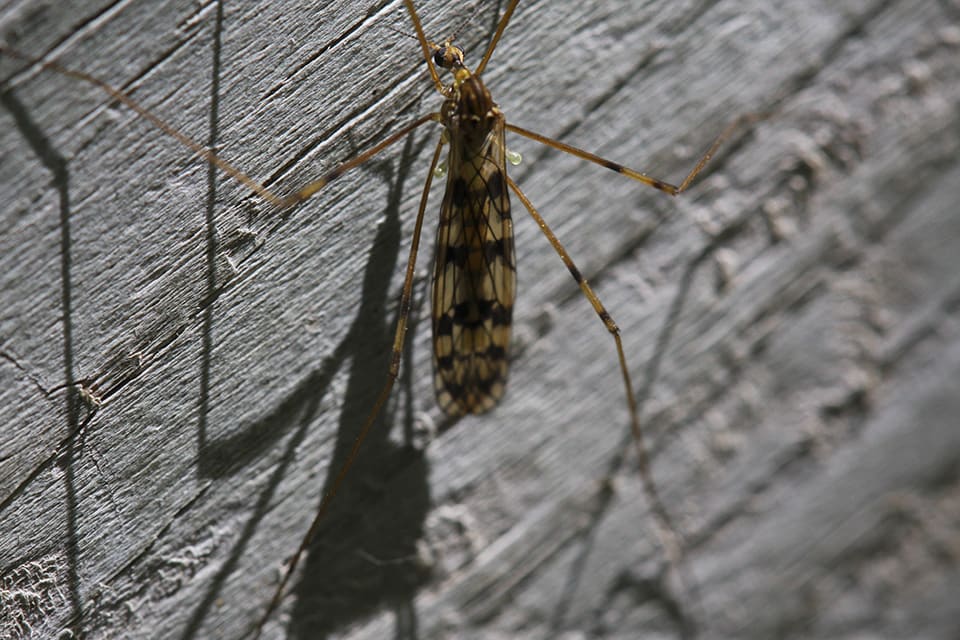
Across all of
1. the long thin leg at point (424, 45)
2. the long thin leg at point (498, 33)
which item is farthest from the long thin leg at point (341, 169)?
the long thin leg at point (498, 33)

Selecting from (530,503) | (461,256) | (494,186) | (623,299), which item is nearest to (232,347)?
(461,256)

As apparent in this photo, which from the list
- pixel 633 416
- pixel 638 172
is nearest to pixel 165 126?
pixel 638 172

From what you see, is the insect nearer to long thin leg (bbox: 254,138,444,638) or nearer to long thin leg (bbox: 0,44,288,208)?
long thin leg (bbox: 254,138,444,638)

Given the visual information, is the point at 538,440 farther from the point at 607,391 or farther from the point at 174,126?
the point at 174,126

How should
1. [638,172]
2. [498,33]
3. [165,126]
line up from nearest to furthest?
1. [165,126]
2. [498,33]
3. [638,172]

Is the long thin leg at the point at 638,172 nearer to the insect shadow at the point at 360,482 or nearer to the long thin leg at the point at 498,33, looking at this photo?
the long thin leg at the point at 498,33

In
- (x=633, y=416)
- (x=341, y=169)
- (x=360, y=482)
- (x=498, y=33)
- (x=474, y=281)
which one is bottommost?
(x=633, y=416)

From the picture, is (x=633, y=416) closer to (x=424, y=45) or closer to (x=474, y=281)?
(x=474, y=281)
